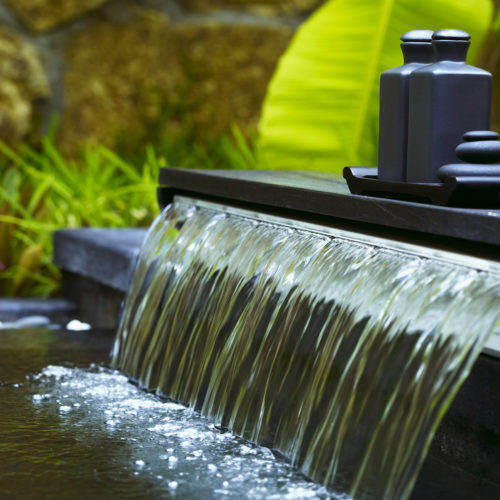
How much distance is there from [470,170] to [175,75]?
10.9 feet

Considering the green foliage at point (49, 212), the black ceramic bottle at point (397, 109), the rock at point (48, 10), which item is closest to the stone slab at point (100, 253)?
the green foliage at point (49, 212)

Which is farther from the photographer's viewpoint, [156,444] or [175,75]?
[175,75]

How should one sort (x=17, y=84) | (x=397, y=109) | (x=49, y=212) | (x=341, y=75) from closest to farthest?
(x=397, y=109) < (x=341, y=75) < (x=49, y=212) < (x=17, y=84)

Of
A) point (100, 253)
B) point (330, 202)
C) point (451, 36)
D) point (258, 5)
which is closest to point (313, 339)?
point (330, 202)

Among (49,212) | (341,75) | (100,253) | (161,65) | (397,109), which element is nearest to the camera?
(397,109)

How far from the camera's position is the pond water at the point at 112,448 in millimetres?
1449

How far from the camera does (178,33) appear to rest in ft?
15.1

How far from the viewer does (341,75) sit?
3.21 m

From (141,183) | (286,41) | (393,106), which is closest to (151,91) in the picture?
(286,41)

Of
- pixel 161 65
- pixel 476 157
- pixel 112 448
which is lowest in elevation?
pixel 112 448

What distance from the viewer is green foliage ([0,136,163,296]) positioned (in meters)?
3.21

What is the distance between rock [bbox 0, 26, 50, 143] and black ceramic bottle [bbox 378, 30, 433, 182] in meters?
2.95

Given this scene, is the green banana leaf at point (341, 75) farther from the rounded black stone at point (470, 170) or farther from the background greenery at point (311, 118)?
the rounded black stone at point (470, 170)

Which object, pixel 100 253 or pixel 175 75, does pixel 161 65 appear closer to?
pixel 175 75
